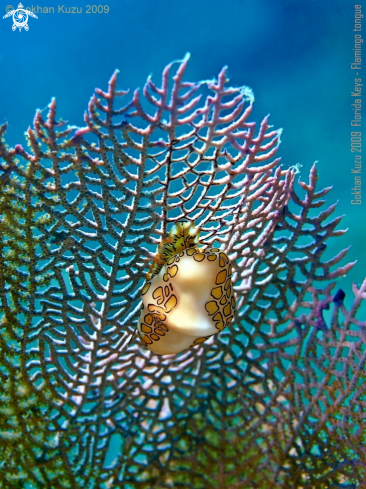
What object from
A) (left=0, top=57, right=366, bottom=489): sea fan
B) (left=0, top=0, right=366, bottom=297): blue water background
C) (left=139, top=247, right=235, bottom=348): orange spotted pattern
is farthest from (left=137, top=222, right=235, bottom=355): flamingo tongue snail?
(left=0, top=0, right=366, bottom=297): blue water background

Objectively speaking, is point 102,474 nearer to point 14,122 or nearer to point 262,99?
point 262,99

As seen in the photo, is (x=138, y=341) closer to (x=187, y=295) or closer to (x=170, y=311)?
(x=170, y=311)

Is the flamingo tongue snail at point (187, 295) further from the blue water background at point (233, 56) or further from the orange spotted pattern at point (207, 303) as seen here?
the blue water background at point (233, 56)

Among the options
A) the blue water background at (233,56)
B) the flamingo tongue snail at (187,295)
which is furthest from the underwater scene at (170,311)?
the blue water background at (233,56)

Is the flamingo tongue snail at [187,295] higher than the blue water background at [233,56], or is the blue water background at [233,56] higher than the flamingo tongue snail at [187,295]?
the blue water background at [233,56]

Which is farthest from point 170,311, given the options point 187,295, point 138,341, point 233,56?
Result: point 233,56

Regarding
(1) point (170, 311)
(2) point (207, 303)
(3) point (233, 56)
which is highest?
(3) point (233, 56)

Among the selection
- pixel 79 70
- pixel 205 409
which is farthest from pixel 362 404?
pixel 79 70
